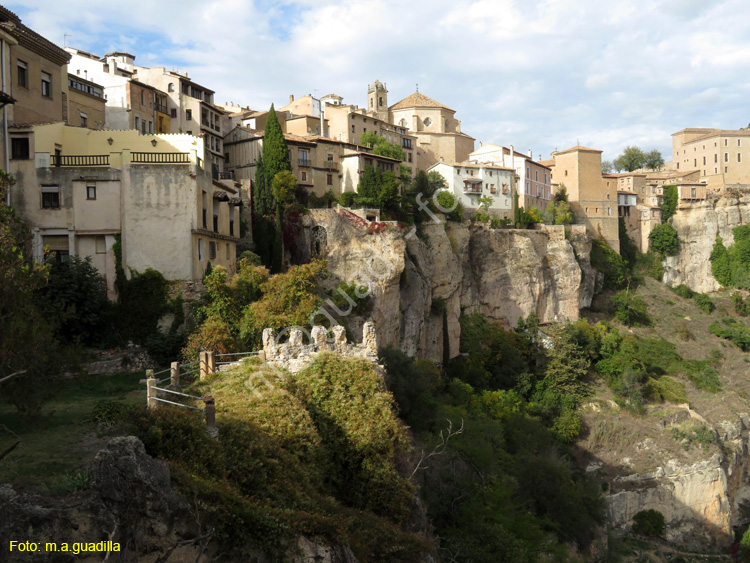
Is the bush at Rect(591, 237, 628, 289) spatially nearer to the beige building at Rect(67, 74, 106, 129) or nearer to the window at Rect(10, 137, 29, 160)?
the beige building at Rect(67, 74, 106, 129)

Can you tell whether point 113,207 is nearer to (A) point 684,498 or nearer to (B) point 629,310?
(A) point 684,498

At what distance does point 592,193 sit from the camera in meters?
65.6

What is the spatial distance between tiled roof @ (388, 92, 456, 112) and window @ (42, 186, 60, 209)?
5220 centimetres

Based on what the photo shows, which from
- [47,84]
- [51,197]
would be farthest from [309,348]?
[47,84]

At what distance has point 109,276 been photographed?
24078mm

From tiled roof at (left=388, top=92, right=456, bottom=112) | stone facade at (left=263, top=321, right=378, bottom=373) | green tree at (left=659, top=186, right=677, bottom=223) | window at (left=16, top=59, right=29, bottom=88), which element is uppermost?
tiled roof at (left=388, top=92, right=456, bottom=112)

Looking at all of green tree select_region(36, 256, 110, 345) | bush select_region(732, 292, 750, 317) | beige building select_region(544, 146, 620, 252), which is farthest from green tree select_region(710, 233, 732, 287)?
green tree select_region(36, 256, 110, 345)

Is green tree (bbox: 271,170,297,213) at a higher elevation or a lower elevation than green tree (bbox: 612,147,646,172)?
lower

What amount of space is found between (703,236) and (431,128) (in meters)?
32.1

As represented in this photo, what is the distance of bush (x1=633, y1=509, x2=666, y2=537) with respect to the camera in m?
37.3

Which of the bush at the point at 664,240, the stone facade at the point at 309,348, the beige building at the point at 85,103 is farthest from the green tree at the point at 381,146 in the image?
the stone facade at the point at 309,348

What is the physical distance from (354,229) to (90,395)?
20.4m

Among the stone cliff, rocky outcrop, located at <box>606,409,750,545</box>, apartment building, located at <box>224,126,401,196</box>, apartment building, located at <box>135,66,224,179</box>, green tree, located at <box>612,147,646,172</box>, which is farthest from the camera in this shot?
green tree, located at <box>612,147,646,172</box>

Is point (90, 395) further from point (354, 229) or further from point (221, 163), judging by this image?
point (221, 163)
